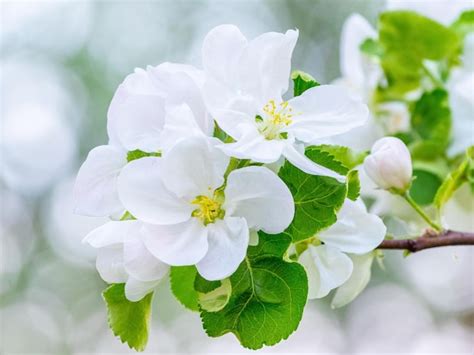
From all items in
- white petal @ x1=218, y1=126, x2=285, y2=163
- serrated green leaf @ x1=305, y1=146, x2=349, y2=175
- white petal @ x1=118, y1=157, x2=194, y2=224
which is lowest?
white petal @ x1=118, y1=157, x2=194, y2=224

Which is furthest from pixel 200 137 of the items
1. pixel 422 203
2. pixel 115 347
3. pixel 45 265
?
pixel 45 265

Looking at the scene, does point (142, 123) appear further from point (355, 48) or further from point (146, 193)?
point (355, 48)

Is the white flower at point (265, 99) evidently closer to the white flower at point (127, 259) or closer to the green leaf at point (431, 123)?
the white flower at point (127, 259)

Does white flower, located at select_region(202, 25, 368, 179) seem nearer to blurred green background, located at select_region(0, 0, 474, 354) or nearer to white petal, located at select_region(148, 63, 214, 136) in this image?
white petal, located at select_region(148, 63, 214, 136)

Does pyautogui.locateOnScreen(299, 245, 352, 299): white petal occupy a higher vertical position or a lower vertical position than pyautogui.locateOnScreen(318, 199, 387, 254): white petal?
lower

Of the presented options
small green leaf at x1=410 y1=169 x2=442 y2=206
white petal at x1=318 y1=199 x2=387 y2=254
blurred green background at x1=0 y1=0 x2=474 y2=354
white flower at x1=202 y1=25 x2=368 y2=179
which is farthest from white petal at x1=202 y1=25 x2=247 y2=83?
blurred green background at x1=0 y1=0 x2=474 y2=354

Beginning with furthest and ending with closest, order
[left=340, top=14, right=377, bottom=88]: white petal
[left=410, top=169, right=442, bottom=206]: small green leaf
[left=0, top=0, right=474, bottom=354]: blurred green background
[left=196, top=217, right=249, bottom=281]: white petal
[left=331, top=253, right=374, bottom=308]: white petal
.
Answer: [left=0, top=0, right=474, bottom=354]: blurred green background, [left=340, top=14, right=377, bottom=88]: white petal, [left=410, top=169, right=442, bottom=206]: small green leaf, [left=331, top=253, right=374, bottom=308]: white petal, [left=196, top=217, right=249, bottom=281]: white petal

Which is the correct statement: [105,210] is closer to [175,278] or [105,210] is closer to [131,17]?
[175,278]
